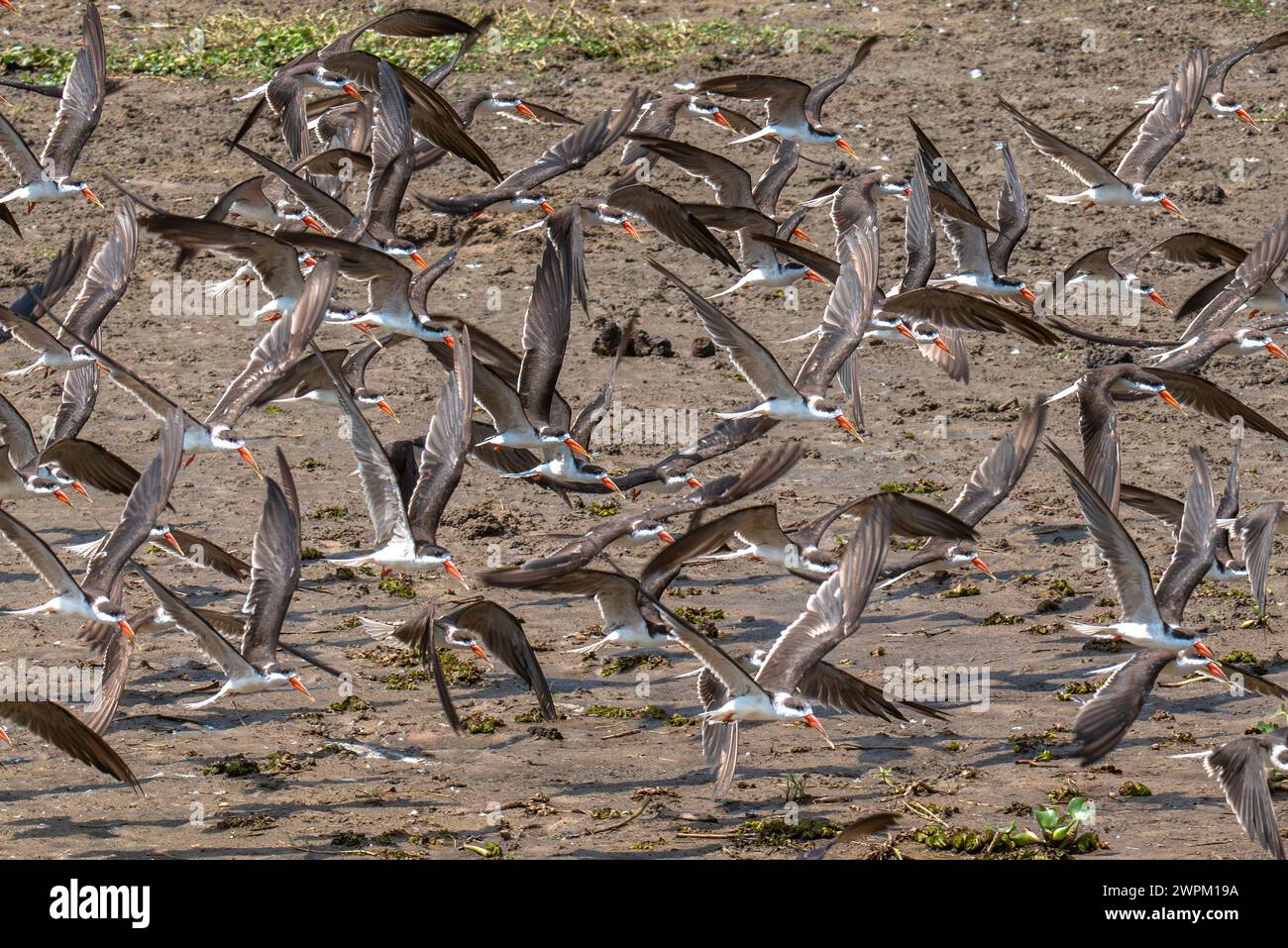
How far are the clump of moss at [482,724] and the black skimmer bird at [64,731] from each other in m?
2.26

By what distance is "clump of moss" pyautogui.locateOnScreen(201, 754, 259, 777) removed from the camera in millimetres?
9719

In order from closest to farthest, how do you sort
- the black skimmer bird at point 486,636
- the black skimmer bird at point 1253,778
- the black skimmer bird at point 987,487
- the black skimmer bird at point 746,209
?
the black skimmer bird at point 1253,778 → the black skimmer bird at point 486,636 → the black skimmer bird at point 987,487 → the black skimmer bird at point 746,209

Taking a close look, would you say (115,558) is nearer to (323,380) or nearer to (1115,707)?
(323,380)

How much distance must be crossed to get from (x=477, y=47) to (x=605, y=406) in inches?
413

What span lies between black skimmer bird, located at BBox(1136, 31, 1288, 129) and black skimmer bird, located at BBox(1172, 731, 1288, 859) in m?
7.92

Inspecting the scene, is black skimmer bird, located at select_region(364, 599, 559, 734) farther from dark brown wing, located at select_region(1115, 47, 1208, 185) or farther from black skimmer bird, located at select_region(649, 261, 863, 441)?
dark brown wing, located at select_region(1115, 47, 1208, 185)

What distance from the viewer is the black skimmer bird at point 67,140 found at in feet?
47.5

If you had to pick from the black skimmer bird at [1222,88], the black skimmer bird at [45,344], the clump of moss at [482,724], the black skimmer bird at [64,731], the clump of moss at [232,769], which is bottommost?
the clump of moss at [232,769]

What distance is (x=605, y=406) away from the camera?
12.3 meters

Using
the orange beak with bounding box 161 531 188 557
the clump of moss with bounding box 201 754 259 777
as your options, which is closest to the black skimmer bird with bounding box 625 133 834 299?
the orange beak with bounding box 161 531 188 557

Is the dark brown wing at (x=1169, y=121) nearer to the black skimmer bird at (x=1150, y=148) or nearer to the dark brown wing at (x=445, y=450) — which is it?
the black skimmer bird at (x=1150, y=148)

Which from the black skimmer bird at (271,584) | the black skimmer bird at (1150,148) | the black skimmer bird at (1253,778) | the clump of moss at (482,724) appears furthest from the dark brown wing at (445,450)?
the black skimmer bird at (1150,148)

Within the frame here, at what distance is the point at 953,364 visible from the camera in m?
14.7
